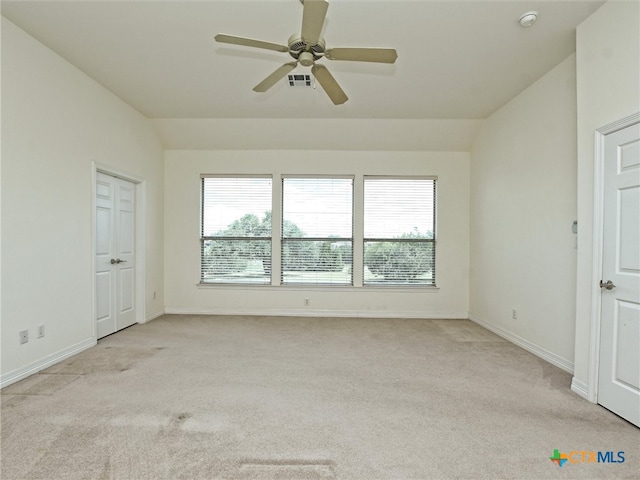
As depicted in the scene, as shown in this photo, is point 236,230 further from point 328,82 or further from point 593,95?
point 593,95

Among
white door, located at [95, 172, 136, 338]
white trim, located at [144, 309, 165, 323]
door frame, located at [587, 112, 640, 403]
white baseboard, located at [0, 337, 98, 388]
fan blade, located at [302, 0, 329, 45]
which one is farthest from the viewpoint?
white trim, located at [144, 309, 165, 323]

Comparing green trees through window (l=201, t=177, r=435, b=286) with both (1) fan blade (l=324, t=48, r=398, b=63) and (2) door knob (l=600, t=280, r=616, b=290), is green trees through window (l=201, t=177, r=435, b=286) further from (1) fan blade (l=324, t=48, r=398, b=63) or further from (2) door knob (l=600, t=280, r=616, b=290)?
(1) fan blade (l=324, t=48, r=398, b=63)

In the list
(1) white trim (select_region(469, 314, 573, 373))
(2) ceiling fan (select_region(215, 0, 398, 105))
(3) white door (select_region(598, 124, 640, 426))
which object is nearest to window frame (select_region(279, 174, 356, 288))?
(1) white trim (select_region(469, 314, 573, 373))

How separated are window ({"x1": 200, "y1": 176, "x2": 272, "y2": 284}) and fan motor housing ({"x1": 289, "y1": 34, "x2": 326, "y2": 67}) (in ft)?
10.5

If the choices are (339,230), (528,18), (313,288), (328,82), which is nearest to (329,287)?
(313,288)

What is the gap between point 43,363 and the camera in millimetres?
2908

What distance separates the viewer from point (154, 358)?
3.22 m

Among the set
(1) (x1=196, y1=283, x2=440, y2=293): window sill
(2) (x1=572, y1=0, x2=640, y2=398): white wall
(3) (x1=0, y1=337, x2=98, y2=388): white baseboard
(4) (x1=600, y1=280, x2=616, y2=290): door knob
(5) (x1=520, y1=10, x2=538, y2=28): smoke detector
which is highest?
(5) (x1=520, y1=10, x2=538, y2=28): smoke detector

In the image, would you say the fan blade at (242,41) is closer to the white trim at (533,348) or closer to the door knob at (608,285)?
the door knob at (608,285)

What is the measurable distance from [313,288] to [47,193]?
11.6ft

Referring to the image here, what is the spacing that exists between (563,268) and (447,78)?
7.54 feet

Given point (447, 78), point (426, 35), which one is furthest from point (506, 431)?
point (447, 78)

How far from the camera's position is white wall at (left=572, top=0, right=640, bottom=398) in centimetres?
214

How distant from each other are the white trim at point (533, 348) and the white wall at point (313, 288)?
2.80 feet
